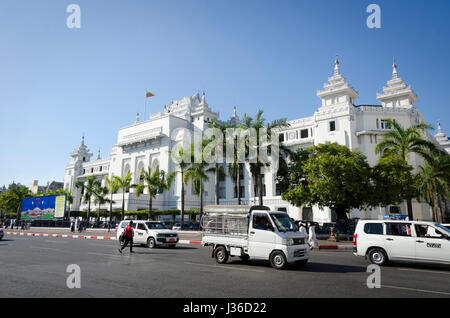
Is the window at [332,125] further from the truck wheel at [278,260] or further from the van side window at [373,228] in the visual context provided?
the truck wheel at [278,260]

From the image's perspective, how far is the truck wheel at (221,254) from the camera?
11.0 meters

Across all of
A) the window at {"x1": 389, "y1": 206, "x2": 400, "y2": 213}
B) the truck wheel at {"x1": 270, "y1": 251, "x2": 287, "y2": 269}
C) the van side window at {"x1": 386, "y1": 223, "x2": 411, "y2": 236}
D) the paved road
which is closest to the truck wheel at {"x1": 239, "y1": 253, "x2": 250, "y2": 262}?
the paved road

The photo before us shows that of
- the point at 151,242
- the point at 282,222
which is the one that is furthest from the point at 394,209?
the point at 282,222

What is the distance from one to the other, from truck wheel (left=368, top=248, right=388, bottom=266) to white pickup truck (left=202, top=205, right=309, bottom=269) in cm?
296

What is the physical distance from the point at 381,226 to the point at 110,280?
950 cm

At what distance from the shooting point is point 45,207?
1822 inches

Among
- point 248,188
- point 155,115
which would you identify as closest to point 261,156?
point 248,188

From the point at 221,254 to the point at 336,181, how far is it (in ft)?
51.5

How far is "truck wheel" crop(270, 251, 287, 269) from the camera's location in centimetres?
951

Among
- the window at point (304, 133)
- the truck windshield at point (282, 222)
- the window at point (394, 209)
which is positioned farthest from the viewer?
the window at point (304, 133)

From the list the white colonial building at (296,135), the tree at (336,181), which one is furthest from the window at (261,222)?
the white colonial building at (296,135)

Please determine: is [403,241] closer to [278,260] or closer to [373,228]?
[373,228]
